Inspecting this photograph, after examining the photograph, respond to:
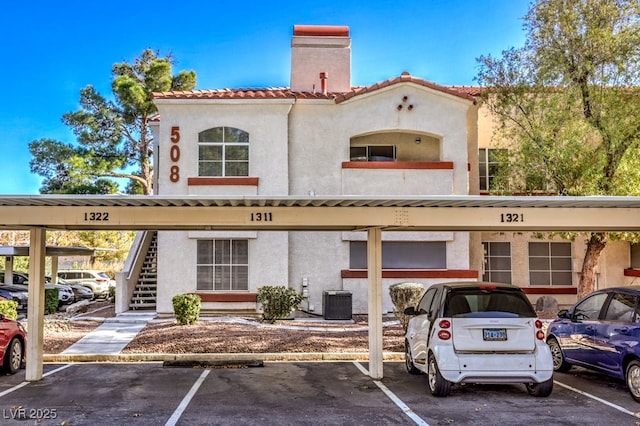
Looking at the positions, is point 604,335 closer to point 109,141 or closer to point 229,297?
point 229,297

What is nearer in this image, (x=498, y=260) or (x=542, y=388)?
(x=542, y=388)

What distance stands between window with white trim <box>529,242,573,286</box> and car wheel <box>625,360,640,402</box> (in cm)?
1207

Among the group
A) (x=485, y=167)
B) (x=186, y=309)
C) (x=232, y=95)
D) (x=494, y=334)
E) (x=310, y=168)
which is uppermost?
(x=232, y=95)

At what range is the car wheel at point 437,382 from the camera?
8320mm

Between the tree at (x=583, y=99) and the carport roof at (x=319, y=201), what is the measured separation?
5752 millimetres

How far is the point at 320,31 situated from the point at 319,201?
14612 mm

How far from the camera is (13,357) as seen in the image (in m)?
10.3

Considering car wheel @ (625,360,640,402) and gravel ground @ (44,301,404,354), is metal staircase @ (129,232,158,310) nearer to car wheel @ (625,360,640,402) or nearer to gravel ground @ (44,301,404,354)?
gravel ground @ (44,301,404,354)

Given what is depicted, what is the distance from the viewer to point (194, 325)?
15.0m

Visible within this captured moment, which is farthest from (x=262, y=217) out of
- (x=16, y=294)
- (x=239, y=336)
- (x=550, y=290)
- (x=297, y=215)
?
(x=16, y=294)

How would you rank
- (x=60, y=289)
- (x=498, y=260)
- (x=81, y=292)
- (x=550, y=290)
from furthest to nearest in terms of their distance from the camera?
(x=81, y=292), (x=60, y=289), (x=498, y=260), (x=550, y=290)

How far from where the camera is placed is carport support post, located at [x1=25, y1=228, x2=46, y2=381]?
31.8 ft

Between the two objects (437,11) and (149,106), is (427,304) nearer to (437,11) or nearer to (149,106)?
(437,11)

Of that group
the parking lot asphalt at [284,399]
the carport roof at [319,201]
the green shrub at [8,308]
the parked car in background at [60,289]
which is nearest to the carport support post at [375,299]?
the parking lot asphalt at [284,399]
